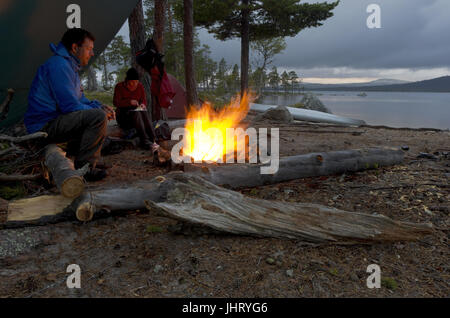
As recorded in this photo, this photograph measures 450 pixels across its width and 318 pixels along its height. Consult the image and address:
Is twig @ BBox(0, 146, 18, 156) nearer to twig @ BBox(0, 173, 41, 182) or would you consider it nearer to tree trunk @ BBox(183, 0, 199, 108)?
twig @ BBox(0, 173, 41, 182)

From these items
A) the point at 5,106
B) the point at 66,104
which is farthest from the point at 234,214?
the point at 5,106

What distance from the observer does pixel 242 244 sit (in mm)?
2818

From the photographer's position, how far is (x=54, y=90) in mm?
3891

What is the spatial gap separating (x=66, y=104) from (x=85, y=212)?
1757 millimetres

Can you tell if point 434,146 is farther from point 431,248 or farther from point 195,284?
point 195,284

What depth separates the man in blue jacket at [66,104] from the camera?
3.88 m

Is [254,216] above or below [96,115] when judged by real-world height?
below

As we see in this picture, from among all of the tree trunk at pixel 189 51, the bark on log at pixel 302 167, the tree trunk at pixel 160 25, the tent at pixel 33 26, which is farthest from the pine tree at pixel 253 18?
the bark on log at pixel 302 167

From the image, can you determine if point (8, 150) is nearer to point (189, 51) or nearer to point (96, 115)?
point (96, 115)

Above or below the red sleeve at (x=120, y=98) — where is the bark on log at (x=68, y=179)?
below

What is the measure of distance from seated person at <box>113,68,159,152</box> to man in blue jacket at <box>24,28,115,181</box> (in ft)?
6.78

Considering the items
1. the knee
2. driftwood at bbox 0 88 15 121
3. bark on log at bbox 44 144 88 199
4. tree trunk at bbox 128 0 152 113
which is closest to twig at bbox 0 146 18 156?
driftwood at bbox 0 88 15 121

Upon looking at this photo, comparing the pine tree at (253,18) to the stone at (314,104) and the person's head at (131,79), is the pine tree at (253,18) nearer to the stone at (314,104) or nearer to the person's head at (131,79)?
the stone at (314,104)

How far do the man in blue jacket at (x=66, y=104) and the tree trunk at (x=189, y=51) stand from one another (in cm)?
636
